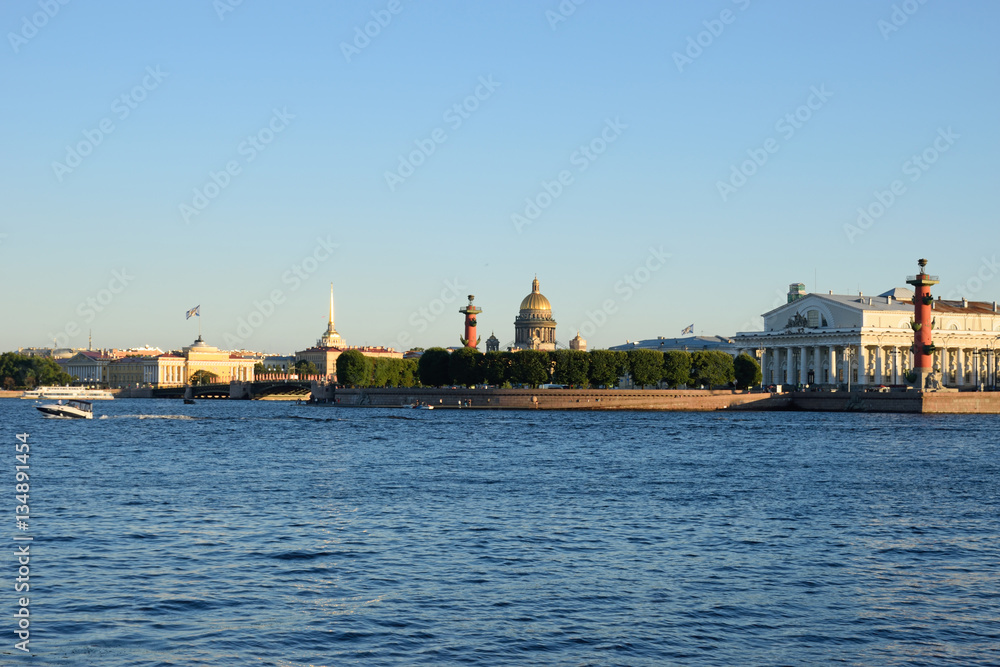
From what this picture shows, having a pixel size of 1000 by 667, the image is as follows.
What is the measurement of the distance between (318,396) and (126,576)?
301 feet

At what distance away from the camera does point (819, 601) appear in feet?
50.8

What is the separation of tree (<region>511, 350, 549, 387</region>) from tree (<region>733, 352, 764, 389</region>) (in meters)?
19.6

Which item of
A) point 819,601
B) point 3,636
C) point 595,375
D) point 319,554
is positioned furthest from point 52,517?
point 595,375

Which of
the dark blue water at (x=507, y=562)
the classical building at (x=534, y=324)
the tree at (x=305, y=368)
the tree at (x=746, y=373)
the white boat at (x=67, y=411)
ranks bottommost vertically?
the dark blue water at (x=507, y=562)

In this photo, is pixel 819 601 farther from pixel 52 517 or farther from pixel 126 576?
pixel 52 517

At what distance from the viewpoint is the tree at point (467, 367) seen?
9788 cm

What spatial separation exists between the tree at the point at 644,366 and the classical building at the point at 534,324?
195 ft

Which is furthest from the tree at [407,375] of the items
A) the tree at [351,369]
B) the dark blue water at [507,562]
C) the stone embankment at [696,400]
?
the dark blue water at [507,562]

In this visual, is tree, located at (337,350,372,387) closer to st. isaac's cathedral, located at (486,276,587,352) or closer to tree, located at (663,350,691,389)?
tree, located at (663,350,691,389)

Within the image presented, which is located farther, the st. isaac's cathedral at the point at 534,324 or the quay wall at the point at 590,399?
the st. isaac's cathedral at the point at 534,324

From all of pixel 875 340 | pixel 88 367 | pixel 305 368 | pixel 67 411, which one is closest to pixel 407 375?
pixel 875 340

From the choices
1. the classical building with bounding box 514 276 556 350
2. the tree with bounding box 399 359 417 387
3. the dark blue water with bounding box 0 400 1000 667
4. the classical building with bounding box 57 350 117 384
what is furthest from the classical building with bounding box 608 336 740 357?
the dark blue water with bounding box 0 400 1000 667

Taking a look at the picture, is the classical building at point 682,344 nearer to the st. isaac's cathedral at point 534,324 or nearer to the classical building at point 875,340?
the st. isaac's cathedral at point 534,324

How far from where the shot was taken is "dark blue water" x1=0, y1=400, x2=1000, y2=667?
520 inches
